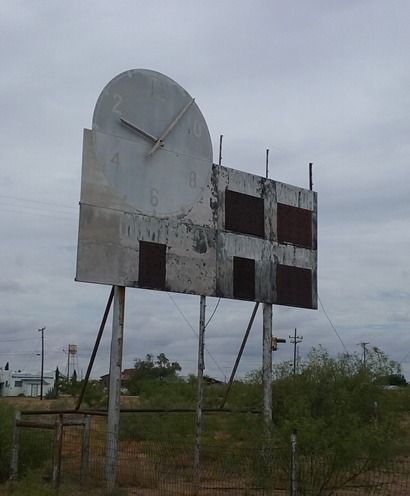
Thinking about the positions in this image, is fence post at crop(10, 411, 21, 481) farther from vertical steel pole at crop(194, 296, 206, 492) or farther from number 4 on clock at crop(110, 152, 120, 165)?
number 4 on clock at crop(110, 152, 120, 165)

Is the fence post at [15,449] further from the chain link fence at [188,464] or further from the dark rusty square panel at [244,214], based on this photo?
the dark rusty square panel at [244,214]

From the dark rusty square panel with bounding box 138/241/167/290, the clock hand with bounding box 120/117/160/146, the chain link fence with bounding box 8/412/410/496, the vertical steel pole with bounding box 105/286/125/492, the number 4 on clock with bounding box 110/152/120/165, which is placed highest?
the clock hand with bounding box 120/117/160/146

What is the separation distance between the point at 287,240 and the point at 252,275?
4.72ft

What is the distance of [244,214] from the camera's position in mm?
15102

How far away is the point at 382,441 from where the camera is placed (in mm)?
10062

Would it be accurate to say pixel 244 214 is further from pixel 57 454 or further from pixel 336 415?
pixel 57 454

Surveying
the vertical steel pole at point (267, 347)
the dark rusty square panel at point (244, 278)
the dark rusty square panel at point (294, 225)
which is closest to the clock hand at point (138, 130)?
the dark rusty square panel at point (244, 278)

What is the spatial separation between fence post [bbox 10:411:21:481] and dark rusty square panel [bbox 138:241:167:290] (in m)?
3.03

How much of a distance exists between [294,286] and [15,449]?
6.64 metres

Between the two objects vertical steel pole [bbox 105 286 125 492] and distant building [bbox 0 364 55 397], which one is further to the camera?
distant building [bbox 0 364 55 397]

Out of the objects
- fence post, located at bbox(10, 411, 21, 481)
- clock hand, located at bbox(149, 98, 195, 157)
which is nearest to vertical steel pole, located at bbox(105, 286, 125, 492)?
fence post, located at bbox(10, 411, 21, 481)

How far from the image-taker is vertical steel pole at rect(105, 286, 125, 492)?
12.3 metres

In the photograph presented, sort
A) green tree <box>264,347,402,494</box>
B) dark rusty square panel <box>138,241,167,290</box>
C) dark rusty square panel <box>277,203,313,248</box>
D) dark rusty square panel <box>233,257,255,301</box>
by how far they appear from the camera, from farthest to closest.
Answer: dark rusty square panel <box>277,203,313,248</box>, dark rusty square panel <box>233,257,255,301</box>, dark rusty square panel <box>138,241,167,290</box>, green tree <box>264,347,402,494</box>

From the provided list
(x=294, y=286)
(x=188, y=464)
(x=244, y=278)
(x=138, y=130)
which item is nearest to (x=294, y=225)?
(x=294, y=286)
